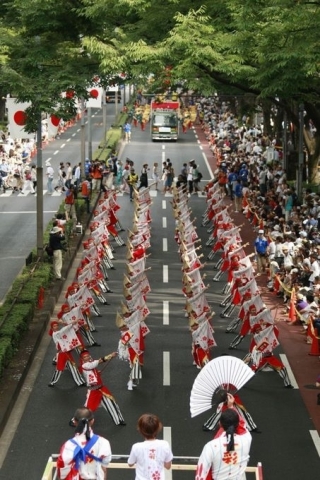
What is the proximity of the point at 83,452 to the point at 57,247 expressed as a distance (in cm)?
1664

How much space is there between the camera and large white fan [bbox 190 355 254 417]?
12250 mm

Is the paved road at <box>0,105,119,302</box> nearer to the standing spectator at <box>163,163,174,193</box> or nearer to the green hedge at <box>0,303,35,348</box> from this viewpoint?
the green hedge at <box>0,303,35,348</box>

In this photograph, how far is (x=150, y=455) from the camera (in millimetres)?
10562

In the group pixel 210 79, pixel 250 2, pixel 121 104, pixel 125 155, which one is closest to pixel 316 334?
pixel 250 2

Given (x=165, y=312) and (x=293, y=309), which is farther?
(x=165, y=312)

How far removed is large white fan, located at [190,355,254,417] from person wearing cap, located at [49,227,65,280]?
15289 millimetres

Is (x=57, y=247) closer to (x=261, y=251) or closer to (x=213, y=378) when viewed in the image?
(x=261, y=251)

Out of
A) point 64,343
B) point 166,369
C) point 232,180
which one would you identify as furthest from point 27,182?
point 64,343

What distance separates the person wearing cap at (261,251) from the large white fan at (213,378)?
53.7 feet

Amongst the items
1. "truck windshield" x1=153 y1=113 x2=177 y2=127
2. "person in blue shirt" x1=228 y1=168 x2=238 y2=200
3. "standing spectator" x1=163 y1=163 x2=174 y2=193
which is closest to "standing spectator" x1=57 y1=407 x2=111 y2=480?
"person in blue shirt" x1=228 y1=168 x2=238 y2=200

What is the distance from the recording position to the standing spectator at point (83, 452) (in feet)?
35.8

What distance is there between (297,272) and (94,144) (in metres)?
43.8

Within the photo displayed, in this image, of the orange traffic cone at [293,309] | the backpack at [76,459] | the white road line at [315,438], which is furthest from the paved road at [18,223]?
the backpack at [76,459]

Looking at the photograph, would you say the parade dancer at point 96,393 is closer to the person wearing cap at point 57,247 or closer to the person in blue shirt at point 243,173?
the person wearing cap at point 57,247
